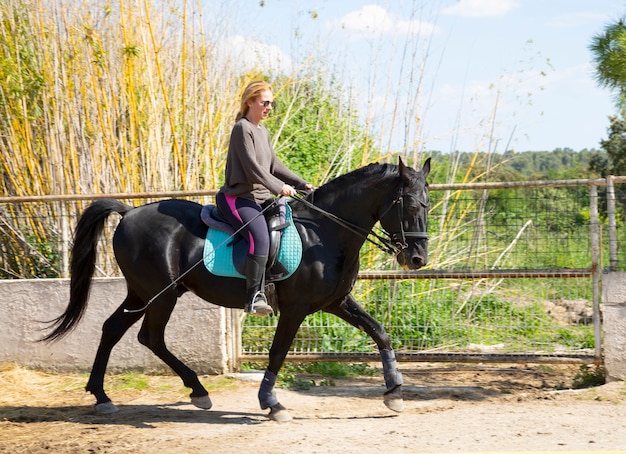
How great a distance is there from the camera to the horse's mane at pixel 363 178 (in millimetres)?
6152

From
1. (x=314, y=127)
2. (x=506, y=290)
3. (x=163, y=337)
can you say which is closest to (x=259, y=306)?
(x=163, y=337)

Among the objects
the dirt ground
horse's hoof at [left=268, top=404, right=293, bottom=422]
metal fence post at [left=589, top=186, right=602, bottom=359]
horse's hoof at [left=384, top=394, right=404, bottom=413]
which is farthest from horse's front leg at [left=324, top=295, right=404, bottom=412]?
metal fence post at [left=589, top=186, right=602, bottom=359]

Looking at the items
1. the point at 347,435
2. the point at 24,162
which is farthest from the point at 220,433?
the point at 24,162

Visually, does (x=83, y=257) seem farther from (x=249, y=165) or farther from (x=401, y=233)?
(x=401, y=233)

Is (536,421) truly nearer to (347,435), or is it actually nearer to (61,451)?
(347,435)

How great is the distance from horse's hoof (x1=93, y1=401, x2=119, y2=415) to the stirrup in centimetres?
162

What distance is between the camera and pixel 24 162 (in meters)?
9.05

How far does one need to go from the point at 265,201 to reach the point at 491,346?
2.88 meters

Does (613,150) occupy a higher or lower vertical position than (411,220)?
higher

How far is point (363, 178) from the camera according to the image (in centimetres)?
625

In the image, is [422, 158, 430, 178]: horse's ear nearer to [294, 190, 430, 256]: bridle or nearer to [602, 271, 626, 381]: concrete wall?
[294, 190, 430, 256]: bridle

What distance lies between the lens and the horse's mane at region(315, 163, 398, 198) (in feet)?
20.2

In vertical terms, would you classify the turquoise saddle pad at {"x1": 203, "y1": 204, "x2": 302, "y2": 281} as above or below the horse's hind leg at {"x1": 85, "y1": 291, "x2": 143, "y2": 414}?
above

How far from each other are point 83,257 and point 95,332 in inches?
60.6
